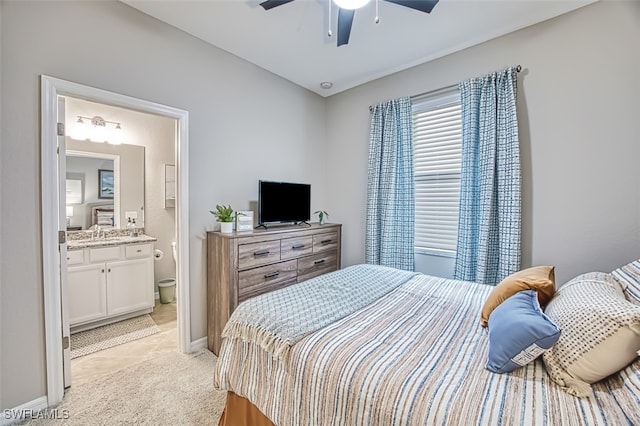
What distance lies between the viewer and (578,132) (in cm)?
213

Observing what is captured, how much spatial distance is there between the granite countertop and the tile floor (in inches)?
39.3

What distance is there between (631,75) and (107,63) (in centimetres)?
376

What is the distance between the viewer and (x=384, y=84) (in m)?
3.23

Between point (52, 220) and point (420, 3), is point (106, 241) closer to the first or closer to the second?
point (52, 220)

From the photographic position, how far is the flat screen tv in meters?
2.88

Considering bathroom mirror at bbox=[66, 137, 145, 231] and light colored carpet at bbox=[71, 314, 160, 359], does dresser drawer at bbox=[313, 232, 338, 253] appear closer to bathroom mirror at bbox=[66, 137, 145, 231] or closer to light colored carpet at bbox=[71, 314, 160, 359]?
light colored carpet at bbox=[71, 314, 160, 359]

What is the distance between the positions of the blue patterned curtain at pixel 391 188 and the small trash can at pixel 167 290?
2628 millimetres

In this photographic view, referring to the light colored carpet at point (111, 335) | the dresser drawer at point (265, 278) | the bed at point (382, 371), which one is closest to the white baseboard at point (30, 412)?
the light colored carpet at point (111, 335)

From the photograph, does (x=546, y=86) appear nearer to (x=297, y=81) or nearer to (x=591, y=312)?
(x=591, y=312)

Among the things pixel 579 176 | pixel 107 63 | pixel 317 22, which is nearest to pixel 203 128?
pixel 107 63

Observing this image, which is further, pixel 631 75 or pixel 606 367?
pixel 631 75

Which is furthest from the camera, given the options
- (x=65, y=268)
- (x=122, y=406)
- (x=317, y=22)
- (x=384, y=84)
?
(x=384, y=84)

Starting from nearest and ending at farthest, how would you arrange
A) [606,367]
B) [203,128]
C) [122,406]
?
[606,367] → [122,406] → [203,128]

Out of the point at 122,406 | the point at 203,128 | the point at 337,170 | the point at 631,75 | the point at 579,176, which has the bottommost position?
the point at 122,406
